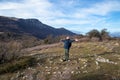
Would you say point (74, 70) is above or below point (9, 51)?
below

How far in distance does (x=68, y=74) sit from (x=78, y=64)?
7.78 ft

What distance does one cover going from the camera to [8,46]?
24.5 meters

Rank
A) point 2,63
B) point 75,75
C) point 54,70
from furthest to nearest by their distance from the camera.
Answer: point 2,63 < point 54,70 < point 75,75

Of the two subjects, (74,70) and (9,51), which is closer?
(74,70)

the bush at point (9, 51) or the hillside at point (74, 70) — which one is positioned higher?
the bush at point (9, 51)

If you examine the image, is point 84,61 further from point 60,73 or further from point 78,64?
point 60,73

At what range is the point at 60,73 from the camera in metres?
18.4

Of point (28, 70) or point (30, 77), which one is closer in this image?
point (30, 77)

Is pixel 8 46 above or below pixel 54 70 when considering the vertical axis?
above

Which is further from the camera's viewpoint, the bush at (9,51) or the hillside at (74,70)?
the bush at (9,51)

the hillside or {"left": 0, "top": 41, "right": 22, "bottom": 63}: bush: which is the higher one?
{"left": 0, "top": 41, "right": 22, "bottom": 63}: bush

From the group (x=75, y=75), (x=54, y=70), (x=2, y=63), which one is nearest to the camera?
(x=75, y=75)

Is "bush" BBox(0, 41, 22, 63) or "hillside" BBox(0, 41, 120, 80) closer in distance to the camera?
"hillside" BBox(0, 41, 120, 80)

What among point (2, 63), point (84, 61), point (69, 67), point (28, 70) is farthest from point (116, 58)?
point (2, 63)
